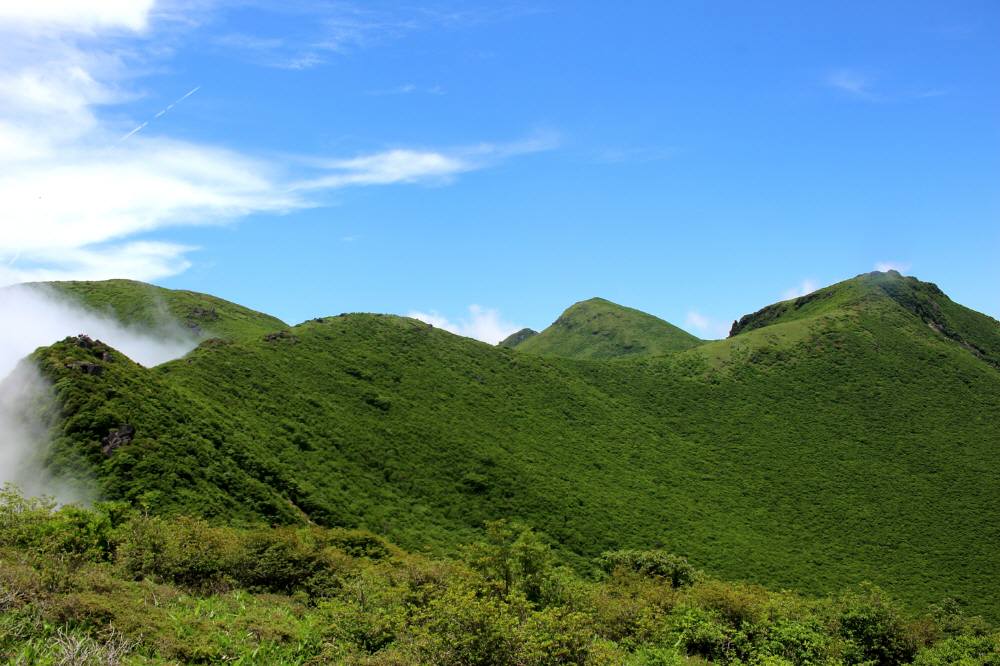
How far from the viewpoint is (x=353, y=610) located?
22391mm

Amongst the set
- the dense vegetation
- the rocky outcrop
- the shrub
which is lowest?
the shrub

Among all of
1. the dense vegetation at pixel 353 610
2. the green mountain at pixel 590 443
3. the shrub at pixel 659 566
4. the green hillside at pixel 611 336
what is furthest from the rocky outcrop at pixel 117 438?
the green hillside at pixel 611 336

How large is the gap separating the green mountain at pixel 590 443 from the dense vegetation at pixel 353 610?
544 inches

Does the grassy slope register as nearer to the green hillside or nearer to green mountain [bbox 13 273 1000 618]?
green mountain [bbox 13 273 1000 618]

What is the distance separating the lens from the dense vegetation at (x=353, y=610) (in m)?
17.7

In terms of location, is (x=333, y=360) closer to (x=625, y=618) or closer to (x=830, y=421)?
(x=625, y=618)

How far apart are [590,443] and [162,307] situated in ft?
278

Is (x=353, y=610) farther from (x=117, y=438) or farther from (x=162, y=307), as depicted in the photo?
(x=162, y=307)

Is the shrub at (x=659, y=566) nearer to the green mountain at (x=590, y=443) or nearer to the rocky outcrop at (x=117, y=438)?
the green mountain at (x=590, y=443)

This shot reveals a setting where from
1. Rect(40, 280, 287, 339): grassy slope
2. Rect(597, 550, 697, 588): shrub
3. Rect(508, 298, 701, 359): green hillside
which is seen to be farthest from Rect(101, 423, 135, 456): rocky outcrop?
Rect(508, 298, 701, 359): green hillside

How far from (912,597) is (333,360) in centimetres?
6873

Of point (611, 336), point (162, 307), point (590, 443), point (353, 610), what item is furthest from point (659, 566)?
point (611, 336)

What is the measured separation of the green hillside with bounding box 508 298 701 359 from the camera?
6703 inches

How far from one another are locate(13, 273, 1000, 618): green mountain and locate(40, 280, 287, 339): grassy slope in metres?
3.51
